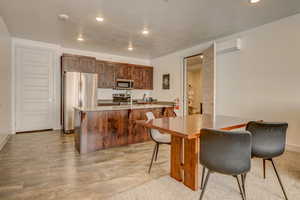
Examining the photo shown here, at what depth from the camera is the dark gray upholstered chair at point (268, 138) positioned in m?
1.65

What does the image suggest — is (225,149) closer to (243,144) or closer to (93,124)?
(243,144)

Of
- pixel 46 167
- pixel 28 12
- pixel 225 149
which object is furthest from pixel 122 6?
pixel 46 167

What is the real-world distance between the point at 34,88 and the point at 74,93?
1.24m

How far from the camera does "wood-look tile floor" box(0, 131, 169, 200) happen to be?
187 centimetres

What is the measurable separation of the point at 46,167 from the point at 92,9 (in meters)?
2.84

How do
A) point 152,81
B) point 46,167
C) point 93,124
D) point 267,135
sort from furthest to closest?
point 152,81
point 93,124
point 46,167
point 267,135

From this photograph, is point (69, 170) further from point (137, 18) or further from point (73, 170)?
point (137, 18)

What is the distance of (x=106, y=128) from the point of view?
3.39 metres

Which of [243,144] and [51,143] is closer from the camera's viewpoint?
[243,144]

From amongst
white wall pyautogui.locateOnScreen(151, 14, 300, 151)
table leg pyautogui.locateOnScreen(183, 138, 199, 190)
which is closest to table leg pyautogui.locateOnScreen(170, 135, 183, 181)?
table leg pyautogui.locateOnScreen(183, 138, 199, 190)

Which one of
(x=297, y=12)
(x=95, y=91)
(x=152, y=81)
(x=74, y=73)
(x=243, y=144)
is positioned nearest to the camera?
(x=243, y=144)

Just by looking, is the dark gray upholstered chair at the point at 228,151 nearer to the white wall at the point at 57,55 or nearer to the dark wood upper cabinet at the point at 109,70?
the dark wood upper cabinet at the point at 109,70

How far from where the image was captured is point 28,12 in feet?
9.93

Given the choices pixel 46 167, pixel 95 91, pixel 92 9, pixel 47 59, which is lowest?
pixel 46 167
